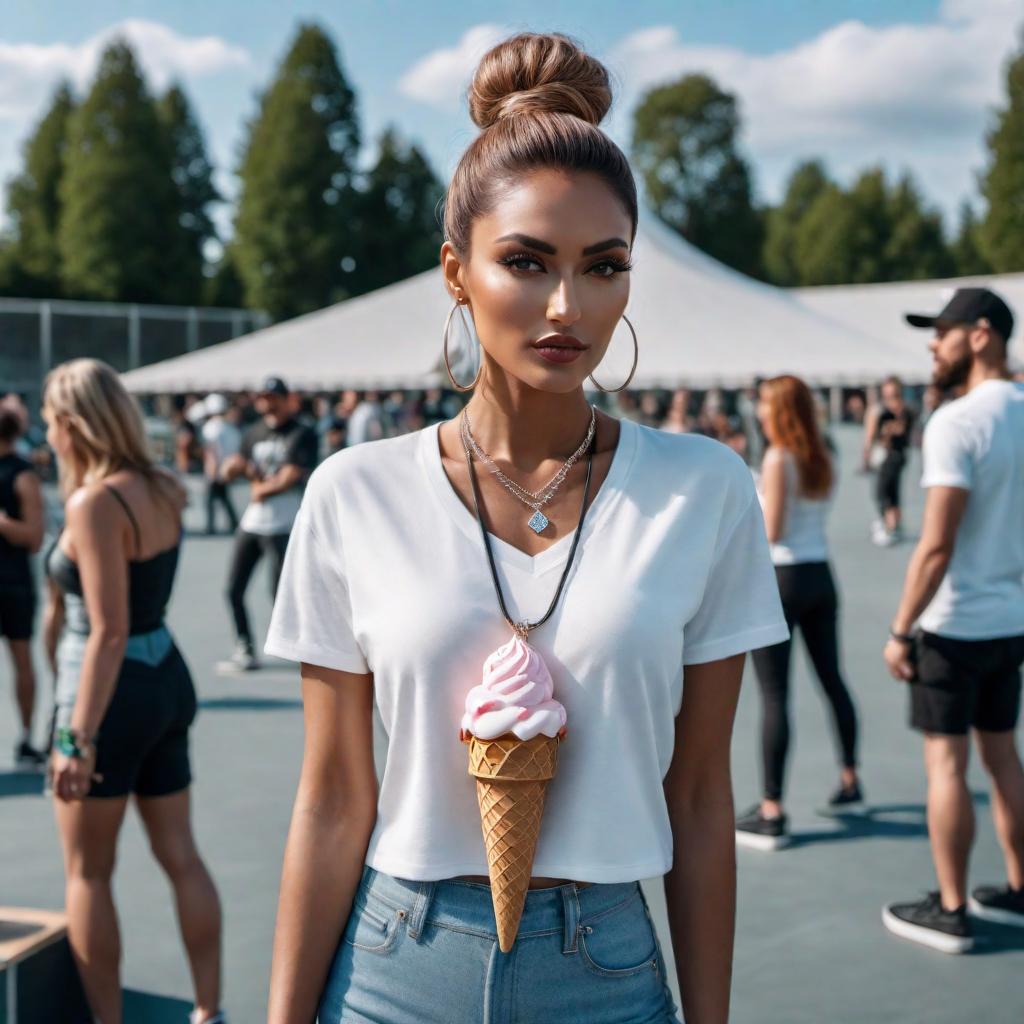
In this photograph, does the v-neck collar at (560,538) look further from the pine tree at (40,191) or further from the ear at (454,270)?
the pine tree at (40,191)

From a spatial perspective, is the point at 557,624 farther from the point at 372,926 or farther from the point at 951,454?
the point at 951,454

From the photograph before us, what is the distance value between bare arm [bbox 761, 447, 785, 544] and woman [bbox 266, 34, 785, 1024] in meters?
3.53

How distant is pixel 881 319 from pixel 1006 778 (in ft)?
126

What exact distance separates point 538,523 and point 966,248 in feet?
248

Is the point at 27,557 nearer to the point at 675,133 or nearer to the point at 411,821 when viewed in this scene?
the point at 411,821

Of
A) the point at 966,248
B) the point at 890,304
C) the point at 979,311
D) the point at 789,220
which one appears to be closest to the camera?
the point at 979,311

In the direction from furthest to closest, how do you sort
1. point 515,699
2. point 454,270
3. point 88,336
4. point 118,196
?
point 118,196
point 88,336
point 454,270
point 515,699

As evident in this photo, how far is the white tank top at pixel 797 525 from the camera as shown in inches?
209

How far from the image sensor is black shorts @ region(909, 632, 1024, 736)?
412 centimetres

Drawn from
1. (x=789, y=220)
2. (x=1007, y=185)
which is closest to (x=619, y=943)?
(x=1007, y=185)

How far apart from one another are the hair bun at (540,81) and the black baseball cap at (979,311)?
8.74 ft

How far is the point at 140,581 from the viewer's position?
3574 millimetres

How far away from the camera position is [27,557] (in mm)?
6094

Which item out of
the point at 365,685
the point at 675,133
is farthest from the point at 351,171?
the point at 365,685
